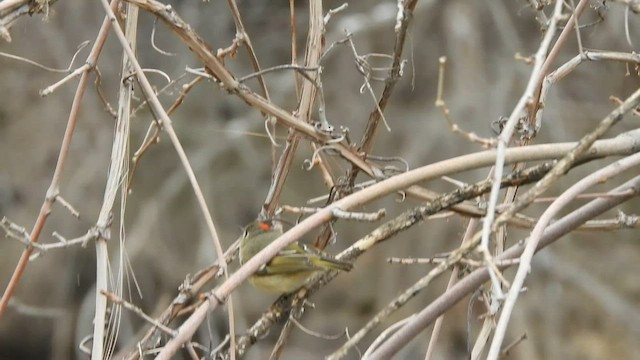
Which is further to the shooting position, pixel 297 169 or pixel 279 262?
pixel 297 169

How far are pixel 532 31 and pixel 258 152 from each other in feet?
6.48

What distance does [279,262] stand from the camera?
2041 millimetres

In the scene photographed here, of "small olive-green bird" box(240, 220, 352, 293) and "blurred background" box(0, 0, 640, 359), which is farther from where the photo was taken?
"blurred background" box(0, 0, 640, 359)

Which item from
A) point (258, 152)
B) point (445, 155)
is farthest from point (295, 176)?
point (445, 155)

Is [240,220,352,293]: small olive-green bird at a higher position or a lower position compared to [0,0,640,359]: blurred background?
lower

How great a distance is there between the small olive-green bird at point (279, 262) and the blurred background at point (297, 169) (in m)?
3.08

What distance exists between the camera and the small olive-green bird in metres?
2.03

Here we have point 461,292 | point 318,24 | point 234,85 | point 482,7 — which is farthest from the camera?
point 482,7

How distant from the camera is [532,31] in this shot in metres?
5.73

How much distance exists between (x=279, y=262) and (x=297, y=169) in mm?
4068

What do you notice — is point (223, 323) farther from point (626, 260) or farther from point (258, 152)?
point (626, 260)

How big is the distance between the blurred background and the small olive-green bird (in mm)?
3078

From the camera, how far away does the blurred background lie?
5.48 m

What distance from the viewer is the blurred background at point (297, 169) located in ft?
18.0
